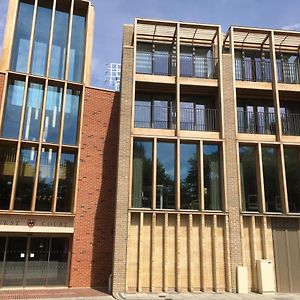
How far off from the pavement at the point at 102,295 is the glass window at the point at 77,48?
9541mm

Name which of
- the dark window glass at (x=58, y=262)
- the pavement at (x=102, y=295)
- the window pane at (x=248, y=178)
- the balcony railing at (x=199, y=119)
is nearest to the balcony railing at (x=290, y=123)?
the window pane at (x=248, y=178)

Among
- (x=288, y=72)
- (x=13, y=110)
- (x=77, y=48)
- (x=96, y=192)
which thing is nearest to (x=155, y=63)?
(x=77, y=48)

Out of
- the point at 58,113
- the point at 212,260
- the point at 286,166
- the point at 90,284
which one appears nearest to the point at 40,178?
the point at 58,113

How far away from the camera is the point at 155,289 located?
14062 millimetres

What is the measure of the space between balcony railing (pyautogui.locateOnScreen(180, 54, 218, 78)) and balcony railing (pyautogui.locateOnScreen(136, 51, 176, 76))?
52 cm

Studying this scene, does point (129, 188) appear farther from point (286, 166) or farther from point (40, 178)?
point (286, 166)

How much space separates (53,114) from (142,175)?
16.6 feet

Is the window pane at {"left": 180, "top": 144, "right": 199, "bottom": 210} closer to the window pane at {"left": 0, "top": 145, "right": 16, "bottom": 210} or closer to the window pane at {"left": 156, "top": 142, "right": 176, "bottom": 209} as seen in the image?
the window pane at {"left": 156, "top": 142, "right": 176, "bottom": 209}

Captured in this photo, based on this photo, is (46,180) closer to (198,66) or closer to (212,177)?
(212,177)

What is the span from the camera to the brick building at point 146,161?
1457 cm

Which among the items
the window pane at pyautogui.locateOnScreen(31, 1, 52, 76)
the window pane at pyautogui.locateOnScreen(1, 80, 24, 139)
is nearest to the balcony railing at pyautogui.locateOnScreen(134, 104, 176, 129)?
the window pane at pyautogui.locateOnScreen(31, 1, 52, 76)

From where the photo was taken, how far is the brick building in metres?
14.6

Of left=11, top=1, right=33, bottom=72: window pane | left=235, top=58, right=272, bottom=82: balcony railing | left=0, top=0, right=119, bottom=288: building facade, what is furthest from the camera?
left=235, top=58, right=272, bottom=82: balcony railing

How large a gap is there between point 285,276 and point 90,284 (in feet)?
27.3
